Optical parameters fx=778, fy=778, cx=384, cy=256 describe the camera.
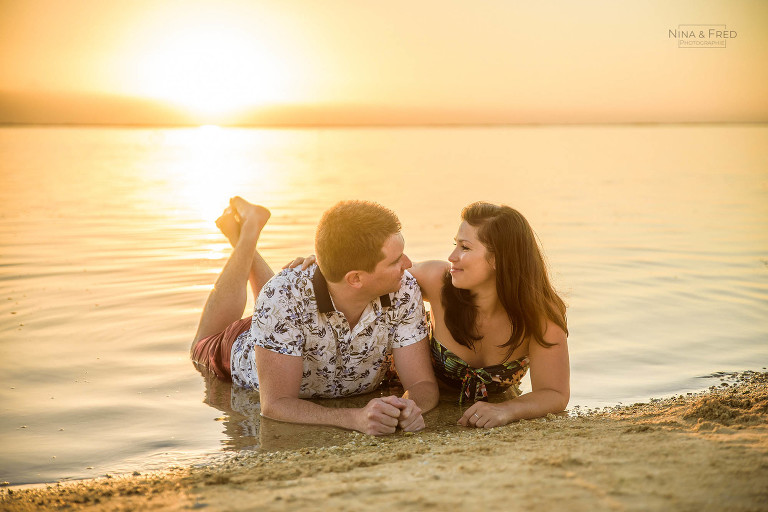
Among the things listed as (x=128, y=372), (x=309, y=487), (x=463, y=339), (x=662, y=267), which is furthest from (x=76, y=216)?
(x=309, y=487)

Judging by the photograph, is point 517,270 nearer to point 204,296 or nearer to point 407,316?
point 407,316

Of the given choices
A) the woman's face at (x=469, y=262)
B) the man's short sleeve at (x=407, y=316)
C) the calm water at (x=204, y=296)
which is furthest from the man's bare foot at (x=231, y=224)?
the woman's face at (x=469, y=262)

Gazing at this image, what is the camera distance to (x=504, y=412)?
15.1ft

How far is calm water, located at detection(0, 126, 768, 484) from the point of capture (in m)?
4.96

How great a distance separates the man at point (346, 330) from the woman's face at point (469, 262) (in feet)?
1.08

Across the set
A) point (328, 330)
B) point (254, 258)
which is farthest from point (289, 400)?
point (254, 258)

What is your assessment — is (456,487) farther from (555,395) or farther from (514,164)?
(514,164)

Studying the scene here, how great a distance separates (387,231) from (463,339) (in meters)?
1.08

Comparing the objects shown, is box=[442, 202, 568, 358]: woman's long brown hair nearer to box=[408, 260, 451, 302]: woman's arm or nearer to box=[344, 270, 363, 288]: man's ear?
box=[408, 260, 451, 302]: woman's arm

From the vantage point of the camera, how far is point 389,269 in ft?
14.5

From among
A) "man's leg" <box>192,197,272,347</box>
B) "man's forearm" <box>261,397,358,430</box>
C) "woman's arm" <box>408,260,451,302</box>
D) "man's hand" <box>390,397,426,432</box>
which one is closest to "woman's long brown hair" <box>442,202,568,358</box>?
"woman's arm" <box>408,260,451,302</box>

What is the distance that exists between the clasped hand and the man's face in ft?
2.07

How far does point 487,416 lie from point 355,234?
4.40ft

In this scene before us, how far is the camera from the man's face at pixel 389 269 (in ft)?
14.3
